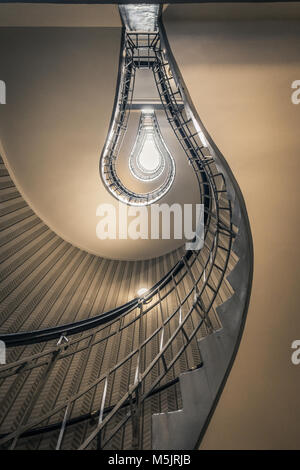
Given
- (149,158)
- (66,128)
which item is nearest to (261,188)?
(66,128)

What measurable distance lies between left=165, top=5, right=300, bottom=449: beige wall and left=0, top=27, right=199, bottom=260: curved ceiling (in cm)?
195

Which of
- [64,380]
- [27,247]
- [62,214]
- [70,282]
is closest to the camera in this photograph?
[64,380]

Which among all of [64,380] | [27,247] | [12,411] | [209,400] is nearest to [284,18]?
[209,400]

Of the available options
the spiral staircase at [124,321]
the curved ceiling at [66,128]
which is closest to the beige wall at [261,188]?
the spiral staircase at [124,321]

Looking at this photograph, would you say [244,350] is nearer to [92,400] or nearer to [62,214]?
[92,400]

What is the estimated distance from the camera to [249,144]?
8.47ft

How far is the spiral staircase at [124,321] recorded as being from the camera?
7.80ft

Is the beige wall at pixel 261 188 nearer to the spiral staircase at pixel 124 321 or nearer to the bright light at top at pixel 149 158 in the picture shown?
the spiral staircase at pixel 124 321

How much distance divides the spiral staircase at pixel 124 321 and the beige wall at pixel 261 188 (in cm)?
14

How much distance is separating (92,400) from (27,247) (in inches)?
159

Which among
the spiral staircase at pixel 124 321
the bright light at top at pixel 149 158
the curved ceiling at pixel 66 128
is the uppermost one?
the bright light at top at pixel 149 158

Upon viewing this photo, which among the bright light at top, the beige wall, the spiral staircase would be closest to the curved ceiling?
the spiral staircase

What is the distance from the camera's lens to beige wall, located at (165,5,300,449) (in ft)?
7.79
